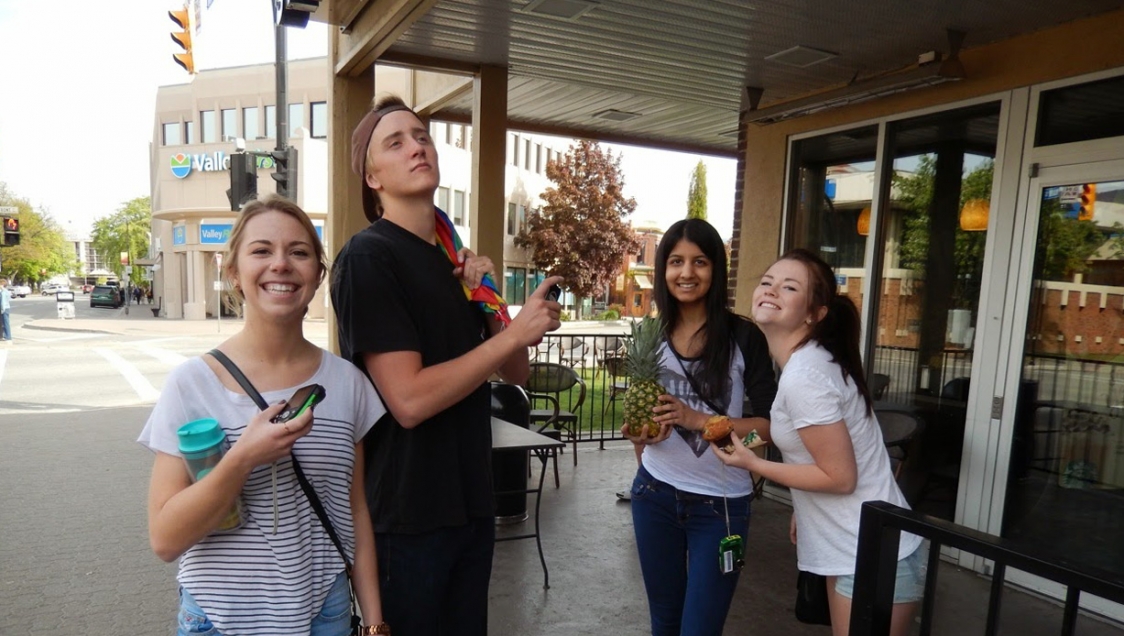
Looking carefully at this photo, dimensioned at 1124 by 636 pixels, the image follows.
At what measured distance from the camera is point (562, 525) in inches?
212

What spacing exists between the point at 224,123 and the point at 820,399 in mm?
35174

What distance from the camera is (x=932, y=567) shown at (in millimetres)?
1465

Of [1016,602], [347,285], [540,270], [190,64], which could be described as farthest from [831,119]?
[540,270]

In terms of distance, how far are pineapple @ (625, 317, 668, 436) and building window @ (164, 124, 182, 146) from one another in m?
37.3

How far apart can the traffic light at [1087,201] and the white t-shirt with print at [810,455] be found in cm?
310

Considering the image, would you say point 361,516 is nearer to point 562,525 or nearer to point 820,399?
point 820,399

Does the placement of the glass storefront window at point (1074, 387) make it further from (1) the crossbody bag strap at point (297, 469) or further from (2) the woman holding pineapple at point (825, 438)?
(1) the crossbody bag strap at point (297, 469)

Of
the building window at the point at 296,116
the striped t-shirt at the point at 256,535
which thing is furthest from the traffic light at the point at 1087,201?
the building window at the point at 296,116

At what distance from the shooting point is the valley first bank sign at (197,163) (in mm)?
30203

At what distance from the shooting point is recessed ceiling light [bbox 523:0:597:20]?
4.22 metres

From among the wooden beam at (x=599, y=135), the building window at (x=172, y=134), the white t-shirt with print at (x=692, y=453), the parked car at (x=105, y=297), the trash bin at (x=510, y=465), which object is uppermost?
the building window at (x=172, y=134)

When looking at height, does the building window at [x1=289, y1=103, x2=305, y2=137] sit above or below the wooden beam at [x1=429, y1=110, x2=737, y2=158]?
above

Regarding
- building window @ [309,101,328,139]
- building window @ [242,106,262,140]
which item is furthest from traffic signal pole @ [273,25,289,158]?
building window @ [242,106,262,140]

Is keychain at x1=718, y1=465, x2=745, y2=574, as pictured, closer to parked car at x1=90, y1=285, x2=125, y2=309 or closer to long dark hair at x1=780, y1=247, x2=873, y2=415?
long dark hair at x1=780, y1=247, x2=873, y2=415
